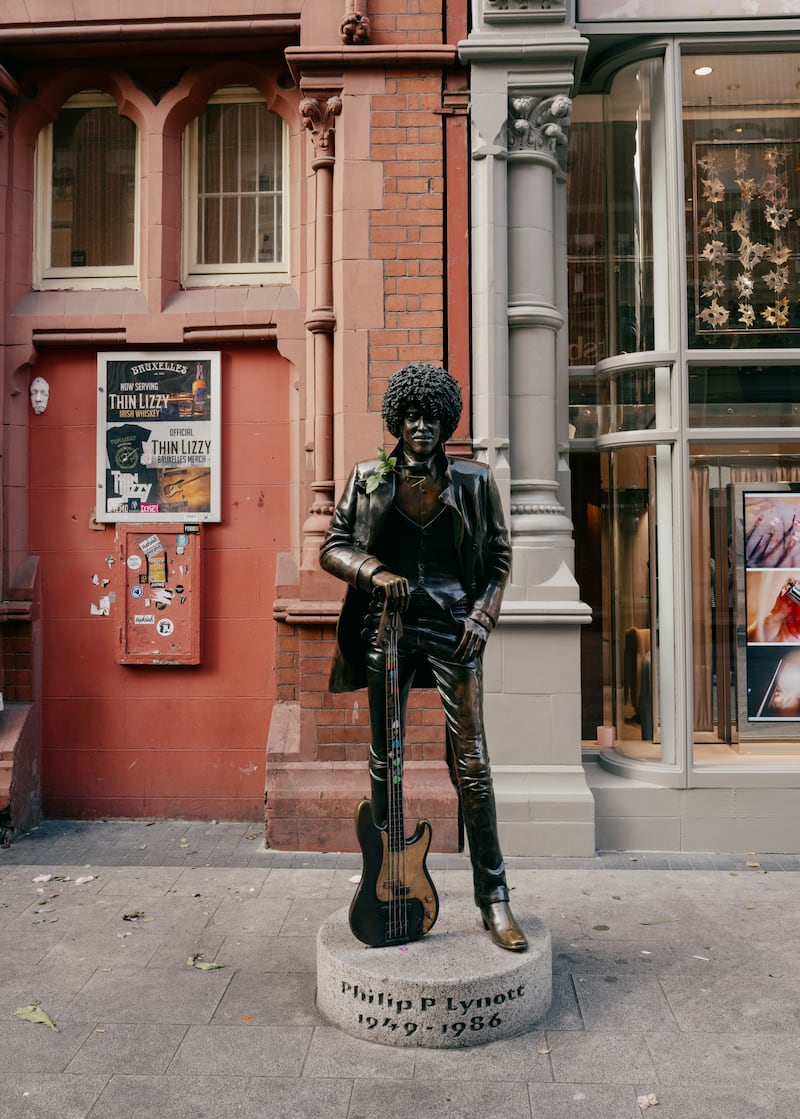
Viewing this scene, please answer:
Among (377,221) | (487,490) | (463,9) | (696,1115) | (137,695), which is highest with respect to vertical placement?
(463,9)

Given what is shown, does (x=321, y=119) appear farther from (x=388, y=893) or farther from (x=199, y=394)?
(x=388, y=893)

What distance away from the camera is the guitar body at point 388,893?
3.86 meters

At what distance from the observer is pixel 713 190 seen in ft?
21.7

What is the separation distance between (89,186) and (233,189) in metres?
1.15

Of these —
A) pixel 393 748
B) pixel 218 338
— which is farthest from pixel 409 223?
pixel 393 748

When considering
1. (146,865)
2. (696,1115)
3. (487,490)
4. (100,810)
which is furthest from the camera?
(100,810)

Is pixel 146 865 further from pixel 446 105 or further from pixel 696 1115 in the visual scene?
pixel 446 105

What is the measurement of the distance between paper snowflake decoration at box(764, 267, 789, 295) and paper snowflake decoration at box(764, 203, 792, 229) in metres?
0.33

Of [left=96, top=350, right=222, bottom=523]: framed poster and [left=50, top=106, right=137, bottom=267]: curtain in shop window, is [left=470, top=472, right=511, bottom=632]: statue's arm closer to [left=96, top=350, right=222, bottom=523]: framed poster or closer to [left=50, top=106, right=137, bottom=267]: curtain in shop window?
[left=96, top=350, right=222, bottom=523]: framed poster

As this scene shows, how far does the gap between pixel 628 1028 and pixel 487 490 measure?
2.31 metres

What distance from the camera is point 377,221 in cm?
641

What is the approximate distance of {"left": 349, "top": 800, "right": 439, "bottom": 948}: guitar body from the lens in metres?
3.86

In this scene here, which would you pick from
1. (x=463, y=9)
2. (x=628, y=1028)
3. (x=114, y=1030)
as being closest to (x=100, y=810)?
(x=114, y=1030)

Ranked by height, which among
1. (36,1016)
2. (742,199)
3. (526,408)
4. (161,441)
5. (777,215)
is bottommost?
(36,1016)
